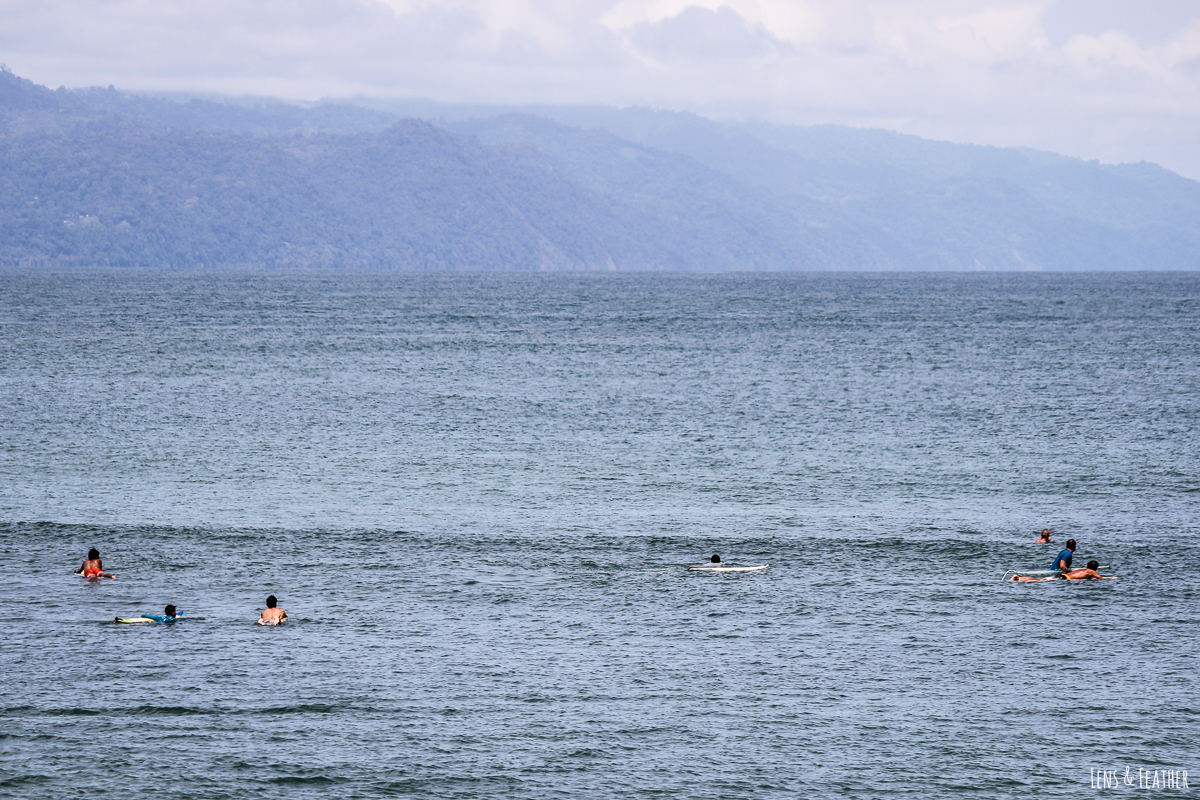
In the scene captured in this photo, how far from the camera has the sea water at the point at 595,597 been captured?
29125 millimetres

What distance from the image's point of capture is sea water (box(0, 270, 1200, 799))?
95.6ft

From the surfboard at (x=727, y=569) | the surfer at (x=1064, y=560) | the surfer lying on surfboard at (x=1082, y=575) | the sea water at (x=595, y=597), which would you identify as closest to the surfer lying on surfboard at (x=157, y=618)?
the sea water at (x=595, y=597)

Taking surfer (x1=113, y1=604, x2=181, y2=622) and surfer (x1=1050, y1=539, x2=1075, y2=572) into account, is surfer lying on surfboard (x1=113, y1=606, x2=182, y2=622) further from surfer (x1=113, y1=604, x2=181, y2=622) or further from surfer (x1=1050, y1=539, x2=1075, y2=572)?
surfer (x1=1050, y1=539, x2=1075, y2=572)

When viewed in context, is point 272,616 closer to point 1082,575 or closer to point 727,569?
point 727,569

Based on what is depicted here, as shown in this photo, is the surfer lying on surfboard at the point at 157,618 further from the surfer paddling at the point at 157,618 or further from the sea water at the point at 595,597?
the sea water at the point at 595,597

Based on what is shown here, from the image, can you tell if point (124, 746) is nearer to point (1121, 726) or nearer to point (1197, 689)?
point (1121, 726)

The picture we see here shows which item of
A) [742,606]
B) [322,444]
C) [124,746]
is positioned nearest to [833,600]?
[742,606]

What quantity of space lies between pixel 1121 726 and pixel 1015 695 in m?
2.97

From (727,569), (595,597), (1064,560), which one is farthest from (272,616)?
(1064,560)

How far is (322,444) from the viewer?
7500 centimetres

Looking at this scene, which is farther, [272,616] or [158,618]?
[158,618]

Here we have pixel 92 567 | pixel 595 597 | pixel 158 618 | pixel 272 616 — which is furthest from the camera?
pixel 92 567

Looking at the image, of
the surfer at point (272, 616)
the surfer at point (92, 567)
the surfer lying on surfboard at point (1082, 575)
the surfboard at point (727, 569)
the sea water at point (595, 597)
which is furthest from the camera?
the surfboard at point (727, 569)

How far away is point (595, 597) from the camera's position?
41812 millimetres
